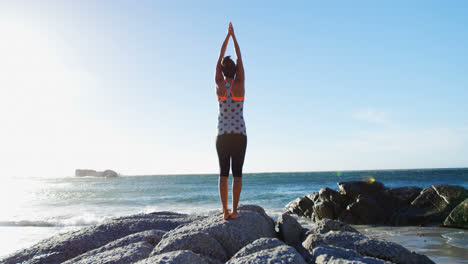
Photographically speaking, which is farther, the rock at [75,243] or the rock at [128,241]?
the rock at [75,243]

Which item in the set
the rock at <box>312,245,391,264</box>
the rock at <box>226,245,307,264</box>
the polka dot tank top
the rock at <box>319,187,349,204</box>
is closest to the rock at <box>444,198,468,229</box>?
the rock at <box>319,187,349,204</box>

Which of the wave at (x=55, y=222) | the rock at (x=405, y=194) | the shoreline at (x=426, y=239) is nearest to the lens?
the shoreline at (x=426, y=239)

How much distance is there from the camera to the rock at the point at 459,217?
365 inches

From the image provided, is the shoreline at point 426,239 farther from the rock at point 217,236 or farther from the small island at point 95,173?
the small island at point 95,173

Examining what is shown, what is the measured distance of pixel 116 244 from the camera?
4.50 meters

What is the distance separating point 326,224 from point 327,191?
8.04 m

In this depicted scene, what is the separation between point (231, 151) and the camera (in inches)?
180

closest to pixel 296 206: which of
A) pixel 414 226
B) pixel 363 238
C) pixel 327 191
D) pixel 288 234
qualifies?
pixel 327 191

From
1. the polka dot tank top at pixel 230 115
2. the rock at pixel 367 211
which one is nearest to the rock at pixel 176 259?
the polka dot tank top at pixel 230 115

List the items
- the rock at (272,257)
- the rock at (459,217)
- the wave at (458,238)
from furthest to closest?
the rock at (459,217), the wave at (458,238), the rock at (272,257)

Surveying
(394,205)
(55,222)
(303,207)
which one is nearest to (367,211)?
(394,205)

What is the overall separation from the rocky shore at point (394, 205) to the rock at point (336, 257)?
7.77 metres

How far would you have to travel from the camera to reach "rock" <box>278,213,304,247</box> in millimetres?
5168

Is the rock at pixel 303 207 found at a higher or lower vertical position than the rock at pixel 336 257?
lower
